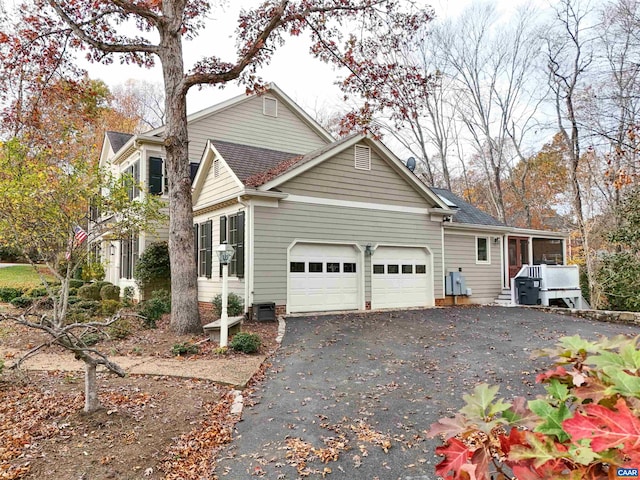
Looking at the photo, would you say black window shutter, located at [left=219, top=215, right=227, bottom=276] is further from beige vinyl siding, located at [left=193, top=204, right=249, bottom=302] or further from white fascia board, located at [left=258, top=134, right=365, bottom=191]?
white fascia board, located at [left=258, top=134, right=365, bottom=191]

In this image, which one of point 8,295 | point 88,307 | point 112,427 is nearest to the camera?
point 112,427

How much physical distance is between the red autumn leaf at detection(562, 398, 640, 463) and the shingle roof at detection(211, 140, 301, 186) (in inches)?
433

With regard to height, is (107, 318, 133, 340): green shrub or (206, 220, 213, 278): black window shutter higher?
(206, 220, 213, 278): black window shutter

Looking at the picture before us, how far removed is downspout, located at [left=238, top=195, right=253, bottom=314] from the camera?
1086cm

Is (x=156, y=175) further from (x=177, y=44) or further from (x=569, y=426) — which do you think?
(x=569, y=426)

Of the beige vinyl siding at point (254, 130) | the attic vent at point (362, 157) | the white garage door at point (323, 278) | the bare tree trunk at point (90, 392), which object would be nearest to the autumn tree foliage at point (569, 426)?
the bare tree trunk at point (90, 392)

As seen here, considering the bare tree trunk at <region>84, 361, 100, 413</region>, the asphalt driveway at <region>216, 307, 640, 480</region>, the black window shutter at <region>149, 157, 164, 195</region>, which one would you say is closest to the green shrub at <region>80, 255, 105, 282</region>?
the black window shutter at <region>149, 157, 164, 195</region>

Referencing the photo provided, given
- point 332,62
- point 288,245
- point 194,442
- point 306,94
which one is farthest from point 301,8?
point 306,94

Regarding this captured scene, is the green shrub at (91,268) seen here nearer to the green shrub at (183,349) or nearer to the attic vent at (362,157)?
the green shrub at (183,349)

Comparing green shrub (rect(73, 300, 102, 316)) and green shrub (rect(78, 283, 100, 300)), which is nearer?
green shrub (rect(73, 300, 102, 316))

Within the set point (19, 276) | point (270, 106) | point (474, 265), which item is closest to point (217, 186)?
point (270, 106)

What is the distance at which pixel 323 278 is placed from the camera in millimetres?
12305

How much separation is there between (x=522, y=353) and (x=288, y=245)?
6.36 m

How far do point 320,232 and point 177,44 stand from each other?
607 centimetres
